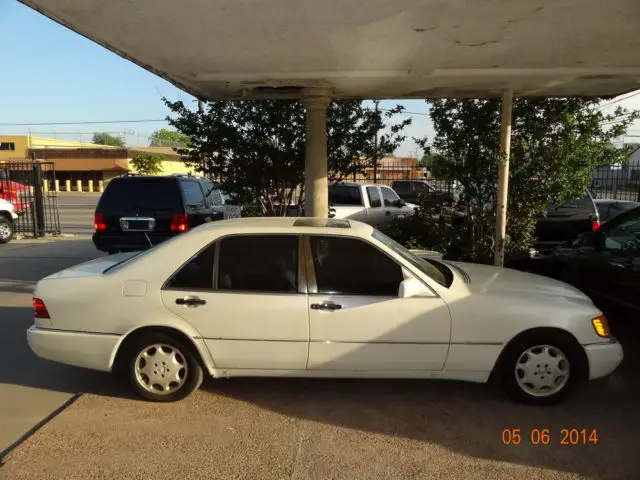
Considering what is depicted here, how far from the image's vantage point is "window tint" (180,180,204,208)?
8.84 metres

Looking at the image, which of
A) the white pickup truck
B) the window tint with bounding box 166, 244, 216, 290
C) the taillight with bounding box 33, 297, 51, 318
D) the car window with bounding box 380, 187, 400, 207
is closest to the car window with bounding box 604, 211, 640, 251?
the window tint with bounding box 166, 244, 216, 290

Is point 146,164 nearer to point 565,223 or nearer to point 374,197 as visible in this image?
point 374,197

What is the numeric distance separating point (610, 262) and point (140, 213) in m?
6.92

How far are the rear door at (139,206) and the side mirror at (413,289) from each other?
18.4 ft

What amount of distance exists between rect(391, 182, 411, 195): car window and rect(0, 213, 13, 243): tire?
15.4 metres

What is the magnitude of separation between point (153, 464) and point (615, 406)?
343 cm

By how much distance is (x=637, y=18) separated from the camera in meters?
4.22

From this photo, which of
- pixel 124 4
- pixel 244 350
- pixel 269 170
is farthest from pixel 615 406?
pixel 269 170

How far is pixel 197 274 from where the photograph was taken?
3.99 metres

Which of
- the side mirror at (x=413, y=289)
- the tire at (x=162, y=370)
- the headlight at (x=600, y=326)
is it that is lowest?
the tire at (x=162, y=370)

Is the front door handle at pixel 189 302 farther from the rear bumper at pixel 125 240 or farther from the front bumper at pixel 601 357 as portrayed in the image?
the rear bumper at pixel 125 240

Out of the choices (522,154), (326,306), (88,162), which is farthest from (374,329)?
(88,162)

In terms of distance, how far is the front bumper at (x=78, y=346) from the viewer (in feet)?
13.0

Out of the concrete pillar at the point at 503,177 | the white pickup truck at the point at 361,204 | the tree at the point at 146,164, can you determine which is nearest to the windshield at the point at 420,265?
the concrete pillar at the point at 503,177
